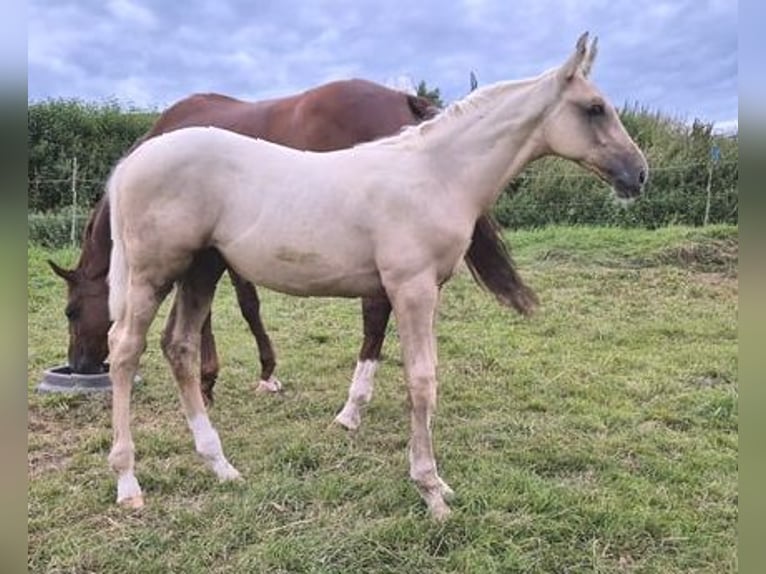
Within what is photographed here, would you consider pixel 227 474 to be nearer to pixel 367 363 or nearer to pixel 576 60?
pixel 367 363

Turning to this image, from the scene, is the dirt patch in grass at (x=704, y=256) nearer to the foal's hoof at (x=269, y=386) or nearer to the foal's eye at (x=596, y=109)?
the foal's hoof at (x=269, y=386)

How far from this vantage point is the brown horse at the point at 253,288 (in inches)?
140

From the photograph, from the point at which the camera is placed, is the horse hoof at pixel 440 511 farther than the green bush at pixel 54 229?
No

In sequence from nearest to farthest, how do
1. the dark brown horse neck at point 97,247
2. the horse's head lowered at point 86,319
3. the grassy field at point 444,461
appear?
the grassy field at point 444,461 → the dark brown horse neck at point 97,247 → the horse's head lowered at point 86,319

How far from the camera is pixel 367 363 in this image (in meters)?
3.91

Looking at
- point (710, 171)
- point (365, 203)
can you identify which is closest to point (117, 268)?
point (365, 203)

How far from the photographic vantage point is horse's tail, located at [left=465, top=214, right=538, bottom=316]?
3.51m

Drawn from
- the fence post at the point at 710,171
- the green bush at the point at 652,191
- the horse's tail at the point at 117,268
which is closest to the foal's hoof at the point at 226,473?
the horse's tail at the point at 117,268

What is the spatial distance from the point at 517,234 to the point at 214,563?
8423 mm

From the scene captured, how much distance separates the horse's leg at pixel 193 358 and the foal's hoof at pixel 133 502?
0.35 metres

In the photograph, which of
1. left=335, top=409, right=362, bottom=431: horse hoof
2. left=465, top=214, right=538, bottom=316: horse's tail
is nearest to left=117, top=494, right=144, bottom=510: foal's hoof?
left=335, top=409, right=362, bottom=431: horse hoof

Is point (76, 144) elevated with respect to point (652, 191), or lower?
elevated

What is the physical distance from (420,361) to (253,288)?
2.10 metres

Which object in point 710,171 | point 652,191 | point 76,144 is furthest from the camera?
point 76,144
